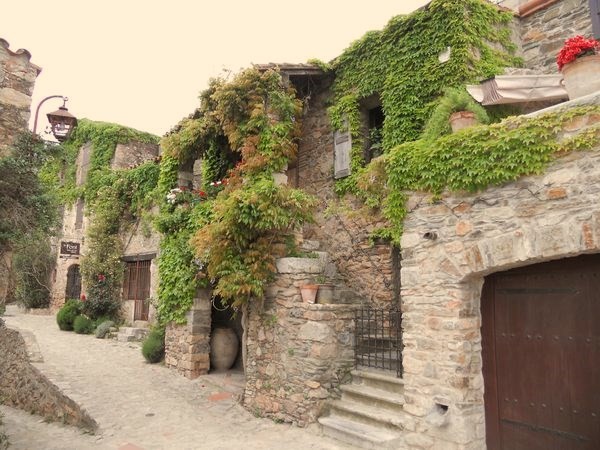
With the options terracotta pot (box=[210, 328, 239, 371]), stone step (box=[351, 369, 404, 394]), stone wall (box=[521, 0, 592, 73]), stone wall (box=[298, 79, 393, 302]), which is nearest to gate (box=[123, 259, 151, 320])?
terracotta pot (box=[210, 328, 239, 371])

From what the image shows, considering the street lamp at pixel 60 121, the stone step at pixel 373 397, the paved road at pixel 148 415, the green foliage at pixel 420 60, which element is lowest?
the paved road at pixel 148 415

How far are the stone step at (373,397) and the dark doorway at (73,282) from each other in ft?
46.2

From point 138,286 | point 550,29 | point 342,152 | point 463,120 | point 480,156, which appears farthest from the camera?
point 138,286

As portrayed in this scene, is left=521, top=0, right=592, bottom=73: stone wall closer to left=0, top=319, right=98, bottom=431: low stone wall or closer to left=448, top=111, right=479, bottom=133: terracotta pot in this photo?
left=448, top=111, right=479, bottom=133: terracotta pot

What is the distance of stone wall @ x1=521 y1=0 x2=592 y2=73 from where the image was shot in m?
7.30

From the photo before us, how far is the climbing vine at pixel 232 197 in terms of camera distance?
6.59 metres

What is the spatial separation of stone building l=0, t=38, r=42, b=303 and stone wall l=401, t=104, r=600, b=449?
5020 millimetres

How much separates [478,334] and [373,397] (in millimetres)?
1829

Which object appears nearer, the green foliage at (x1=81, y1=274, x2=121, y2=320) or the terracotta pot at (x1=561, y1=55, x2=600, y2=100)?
the terracotta pot at (x1=561, y1=55, x2=600, y2=100)

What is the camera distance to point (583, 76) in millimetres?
3814

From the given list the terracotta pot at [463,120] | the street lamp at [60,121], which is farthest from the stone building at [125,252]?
the terracotta pot at [463,120]

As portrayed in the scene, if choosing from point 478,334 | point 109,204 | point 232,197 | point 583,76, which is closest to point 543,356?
point 478,334

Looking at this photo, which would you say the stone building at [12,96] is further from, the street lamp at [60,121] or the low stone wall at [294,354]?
the street lamp at [60,121]

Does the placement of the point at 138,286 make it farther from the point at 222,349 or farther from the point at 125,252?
the point at 222,349
